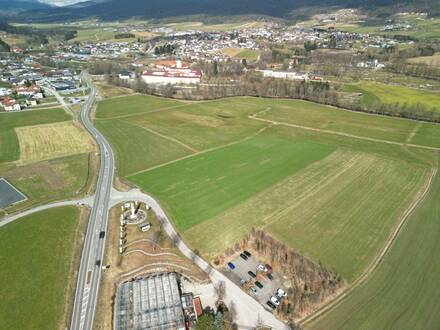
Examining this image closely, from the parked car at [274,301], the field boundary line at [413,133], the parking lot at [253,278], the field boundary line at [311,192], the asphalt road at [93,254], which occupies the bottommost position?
the parking lot at [253,278]

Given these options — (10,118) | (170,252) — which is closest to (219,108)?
(10,118)

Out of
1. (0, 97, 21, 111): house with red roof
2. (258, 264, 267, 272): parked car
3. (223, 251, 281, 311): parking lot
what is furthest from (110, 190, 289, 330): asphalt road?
(0, 97, 21, 111): house with red roof

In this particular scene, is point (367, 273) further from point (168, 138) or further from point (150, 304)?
point (168, 138)

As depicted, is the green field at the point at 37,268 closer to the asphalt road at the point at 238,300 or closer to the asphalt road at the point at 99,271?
the asphalt road at the point at 99,271

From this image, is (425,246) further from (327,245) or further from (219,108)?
(219,108)

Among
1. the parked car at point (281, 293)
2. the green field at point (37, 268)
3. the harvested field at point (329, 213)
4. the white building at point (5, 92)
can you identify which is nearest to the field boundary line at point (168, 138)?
the harvested field at point (329, 213)

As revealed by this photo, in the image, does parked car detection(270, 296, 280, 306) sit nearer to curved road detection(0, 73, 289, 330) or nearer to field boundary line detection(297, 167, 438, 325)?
curved road detection(0, 73, 289, 330)

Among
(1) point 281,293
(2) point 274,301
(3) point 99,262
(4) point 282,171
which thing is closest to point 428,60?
(4) point 282,171

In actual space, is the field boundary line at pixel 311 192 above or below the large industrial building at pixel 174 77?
below
